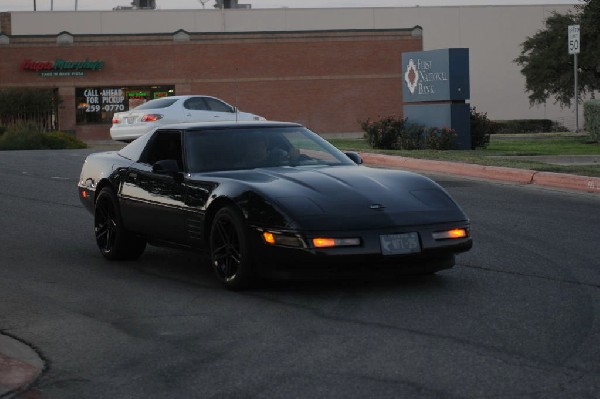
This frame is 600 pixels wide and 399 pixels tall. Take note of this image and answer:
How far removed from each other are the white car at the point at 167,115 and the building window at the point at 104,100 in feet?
107

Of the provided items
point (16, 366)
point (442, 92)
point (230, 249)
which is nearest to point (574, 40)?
point (442, 92)

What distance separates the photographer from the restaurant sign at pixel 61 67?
205 ft

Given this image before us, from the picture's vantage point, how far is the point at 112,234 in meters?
10.6

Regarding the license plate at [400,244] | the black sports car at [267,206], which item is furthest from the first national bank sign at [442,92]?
the license plate at [400,244]

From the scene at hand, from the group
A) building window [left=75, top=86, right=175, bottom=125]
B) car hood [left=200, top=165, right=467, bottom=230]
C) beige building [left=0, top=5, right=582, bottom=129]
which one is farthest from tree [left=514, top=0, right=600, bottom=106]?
car hood [left=200, top=165, right=467, bottom=230]

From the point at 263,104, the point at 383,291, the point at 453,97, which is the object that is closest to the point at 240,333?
the point at 383,291

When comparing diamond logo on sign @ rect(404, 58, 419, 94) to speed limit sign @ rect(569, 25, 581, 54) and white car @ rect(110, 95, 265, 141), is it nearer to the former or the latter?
white car @ rect(110, 95, 265, 141)

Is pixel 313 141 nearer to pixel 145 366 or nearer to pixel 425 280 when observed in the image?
pixel 425 280

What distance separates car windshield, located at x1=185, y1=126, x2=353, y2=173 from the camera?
9664mm

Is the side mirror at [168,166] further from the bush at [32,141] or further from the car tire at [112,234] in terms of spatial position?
the bush at [32,141]

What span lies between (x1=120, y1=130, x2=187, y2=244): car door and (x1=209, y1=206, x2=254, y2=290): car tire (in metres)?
0.58

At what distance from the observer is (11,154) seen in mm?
27250

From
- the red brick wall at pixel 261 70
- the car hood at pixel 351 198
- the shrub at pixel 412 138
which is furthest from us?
the red brick wall at pixel 261 70

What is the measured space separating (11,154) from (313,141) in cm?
1846
